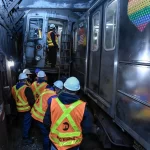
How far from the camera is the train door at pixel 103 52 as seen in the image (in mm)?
3812

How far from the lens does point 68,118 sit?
117 inches

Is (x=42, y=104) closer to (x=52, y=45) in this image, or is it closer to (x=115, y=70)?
(x=115, y=70)

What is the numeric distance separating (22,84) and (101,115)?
6.97 feet

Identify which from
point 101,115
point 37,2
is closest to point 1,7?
point 37,2

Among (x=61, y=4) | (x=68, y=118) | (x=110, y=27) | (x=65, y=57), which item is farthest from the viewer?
(x=65, y=57)

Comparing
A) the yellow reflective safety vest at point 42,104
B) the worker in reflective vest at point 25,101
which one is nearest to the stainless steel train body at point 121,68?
the yellow reflective safety vest at point 42,104

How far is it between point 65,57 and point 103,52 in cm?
426

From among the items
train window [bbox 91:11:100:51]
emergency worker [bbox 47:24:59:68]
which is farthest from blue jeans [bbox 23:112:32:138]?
emergency worker [bbox 47:24:59:68]

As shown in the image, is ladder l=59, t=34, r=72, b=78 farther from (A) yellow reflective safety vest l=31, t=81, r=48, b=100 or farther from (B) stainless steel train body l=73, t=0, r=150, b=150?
(B) stainless steel train body l=73, t=0, r=150, b=150

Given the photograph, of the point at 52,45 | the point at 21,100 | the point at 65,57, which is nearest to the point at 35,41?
the point at 52,45

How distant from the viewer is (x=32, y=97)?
17.1ft

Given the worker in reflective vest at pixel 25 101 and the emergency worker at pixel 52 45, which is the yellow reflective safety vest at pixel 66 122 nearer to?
the worker in reflective vest at pixel 25 101

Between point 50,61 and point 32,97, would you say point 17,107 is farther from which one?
point 50,61

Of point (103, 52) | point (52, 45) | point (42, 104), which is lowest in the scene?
point (42, 104)
